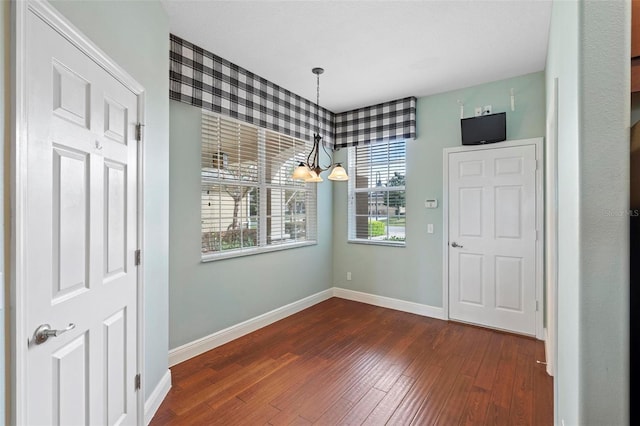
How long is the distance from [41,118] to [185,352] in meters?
2.30

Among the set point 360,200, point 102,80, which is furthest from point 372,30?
point 360,200

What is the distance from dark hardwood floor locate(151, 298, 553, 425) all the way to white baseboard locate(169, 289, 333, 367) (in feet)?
0.25

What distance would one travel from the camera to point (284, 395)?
7.43ft

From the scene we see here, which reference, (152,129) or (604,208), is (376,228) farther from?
(604,208)

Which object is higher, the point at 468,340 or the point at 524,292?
the point at 524,292

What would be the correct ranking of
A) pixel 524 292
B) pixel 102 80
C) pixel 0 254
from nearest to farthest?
pixel 0 254
pixel 102 80
pixel 524 292

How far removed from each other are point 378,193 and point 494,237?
→ 158 cm

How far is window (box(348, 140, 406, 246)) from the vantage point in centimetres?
425

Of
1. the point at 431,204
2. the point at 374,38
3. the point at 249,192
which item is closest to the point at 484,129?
the point at 431,204

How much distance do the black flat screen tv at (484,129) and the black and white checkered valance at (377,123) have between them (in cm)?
64

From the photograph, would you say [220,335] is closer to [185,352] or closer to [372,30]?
[185,352]

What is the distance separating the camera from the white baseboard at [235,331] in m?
2.74

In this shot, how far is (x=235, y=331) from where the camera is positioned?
3248 mm

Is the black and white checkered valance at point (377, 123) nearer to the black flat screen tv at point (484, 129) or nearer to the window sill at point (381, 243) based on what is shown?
the black flat screen tv at point (484, 129)
